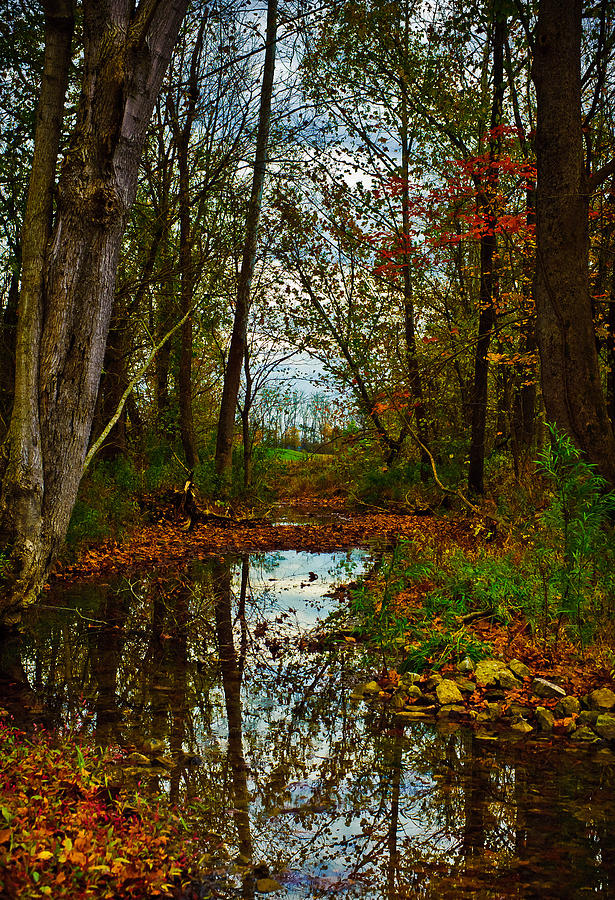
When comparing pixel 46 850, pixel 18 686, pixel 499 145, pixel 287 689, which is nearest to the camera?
pixel 46 850

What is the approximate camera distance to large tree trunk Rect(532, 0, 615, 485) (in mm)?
5570

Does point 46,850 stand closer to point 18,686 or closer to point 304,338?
point 18,686

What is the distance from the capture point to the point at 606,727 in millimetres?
3605

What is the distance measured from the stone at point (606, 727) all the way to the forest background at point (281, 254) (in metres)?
1.49

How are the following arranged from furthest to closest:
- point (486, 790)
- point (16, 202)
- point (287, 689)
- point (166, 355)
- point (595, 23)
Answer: point (166, 355)
point (595, 23)
point (16, 202)
point (287, 689)
point (486, 790)

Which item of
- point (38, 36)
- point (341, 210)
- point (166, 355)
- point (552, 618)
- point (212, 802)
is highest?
point (341, 210)

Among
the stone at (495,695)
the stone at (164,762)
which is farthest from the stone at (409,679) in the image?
the stone at (164,762)

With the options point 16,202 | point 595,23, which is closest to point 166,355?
point 16,202

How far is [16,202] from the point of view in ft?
24.2

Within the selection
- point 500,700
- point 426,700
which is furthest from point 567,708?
point 426,700

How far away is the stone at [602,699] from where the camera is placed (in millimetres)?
3783

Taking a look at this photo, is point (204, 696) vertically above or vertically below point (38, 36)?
below

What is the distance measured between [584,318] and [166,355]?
11.4 metres

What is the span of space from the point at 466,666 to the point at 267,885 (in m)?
2.54
